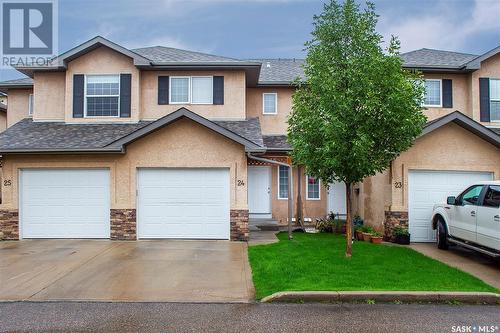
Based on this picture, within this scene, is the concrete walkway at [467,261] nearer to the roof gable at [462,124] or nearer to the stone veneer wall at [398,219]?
the stone veneer wall at [398,219]

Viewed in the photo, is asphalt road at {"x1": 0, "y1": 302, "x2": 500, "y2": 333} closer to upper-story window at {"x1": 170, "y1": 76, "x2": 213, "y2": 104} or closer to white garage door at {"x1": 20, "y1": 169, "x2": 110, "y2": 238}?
white garage door at {"x1": 20, "y1": 169, "x2": 110, "y2": 238}

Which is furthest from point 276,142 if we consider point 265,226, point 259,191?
point 265,226

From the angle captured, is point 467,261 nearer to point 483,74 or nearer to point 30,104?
point 483,74

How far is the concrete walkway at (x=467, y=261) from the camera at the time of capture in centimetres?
903

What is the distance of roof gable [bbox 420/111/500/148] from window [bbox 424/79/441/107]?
4463 mm

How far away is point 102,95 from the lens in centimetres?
1588

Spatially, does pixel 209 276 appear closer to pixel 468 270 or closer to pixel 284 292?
pixel 284 292

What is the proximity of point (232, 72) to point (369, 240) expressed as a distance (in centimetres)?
784

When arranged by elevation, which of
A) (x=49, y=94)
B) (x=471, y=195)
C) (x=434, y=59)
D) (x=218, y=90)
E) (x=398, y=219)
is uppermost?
(x=434, y=59)

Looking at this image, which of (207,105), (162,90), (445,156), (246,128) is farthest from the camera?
(162,90)

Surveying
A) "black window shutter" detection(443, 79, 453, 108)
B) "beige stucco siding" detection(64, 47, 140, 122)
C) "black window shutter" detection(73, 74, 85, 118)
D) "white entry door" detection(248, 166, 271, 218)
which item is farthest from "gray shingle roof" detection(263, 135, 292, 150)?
"black window shutter" detection(73, 74, 85, 118)

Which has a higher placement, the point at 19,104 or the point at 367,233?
the point at 19,104

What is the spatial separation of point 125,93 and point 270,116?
6.00m

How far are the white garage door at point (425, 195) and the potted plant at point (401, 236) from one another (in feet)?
1.62
